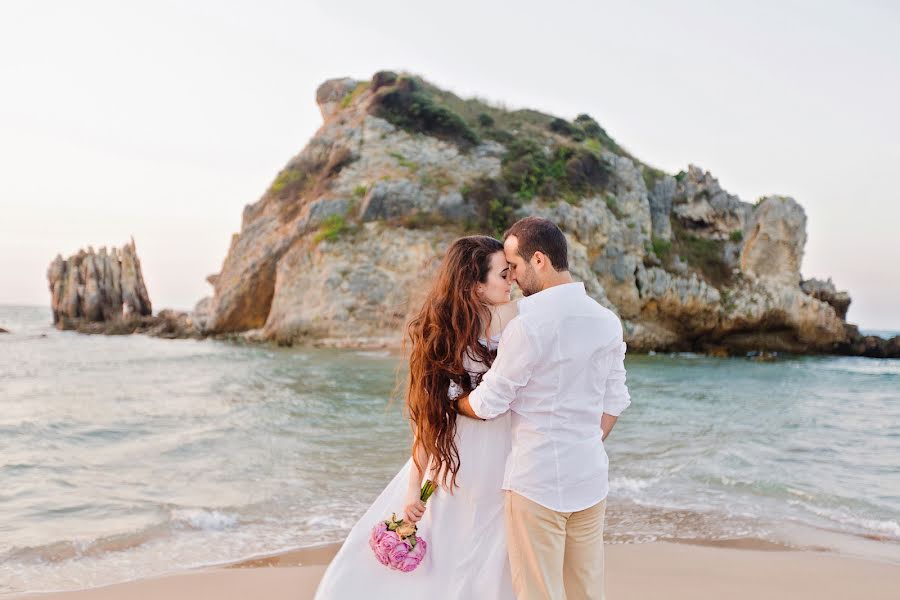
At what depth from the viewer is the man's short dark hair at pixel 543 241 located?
240 cm

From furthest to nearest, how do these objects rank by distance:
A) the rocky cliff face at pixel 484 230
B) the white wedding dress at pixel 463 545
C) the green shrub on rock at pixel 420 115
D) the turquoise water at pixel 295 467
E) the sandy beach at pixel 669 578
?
the green shrub on rock at pixel 420 115
the rocky cliff face at pixel 484 230
the turquoise water at pixel 295 467
the sandy beach at pixel 669 578
the white wedding dress at pixel 463 545

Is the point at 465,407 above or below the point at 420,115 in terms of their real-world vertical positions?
below

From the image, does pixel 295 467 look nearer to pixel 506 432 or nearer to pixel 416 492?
pixel 416 492

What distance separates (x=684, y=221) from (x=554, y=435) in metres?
32.3

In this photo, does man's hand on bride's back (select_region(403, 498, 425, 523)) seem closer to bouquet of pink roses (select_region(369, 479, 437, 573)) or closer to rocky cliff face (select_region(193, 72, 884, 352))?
bouquet of pink roses (select_region(369, 479, 437, 573))

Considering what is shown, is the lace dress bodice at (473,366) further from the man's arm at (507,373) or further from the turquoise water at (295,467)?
the turquoise water at (295,467)

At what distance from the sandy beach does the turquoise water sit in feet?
0.92

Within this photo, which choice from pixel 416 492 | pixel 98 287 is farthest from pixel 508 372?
pixel 98 287

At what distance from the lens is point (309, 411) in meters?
11.1

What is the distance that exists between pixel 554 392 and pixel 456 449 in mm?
471

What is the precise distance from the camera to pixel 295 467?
24.5 feet

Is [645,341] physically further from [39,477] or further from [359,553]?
[359,553]

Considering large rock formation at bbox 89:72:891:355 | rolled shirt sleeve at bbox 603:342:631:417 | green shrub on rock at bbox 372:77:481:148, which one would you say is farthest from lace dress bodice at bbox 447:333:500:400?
green shrub on rock at bbox 372:77:481:148

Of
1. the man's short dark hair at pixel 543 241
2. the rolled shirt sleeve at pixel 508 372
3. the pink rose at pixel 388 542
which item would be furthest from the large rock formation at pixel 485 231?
the rolled shirt sleeve at pixel 508 372
